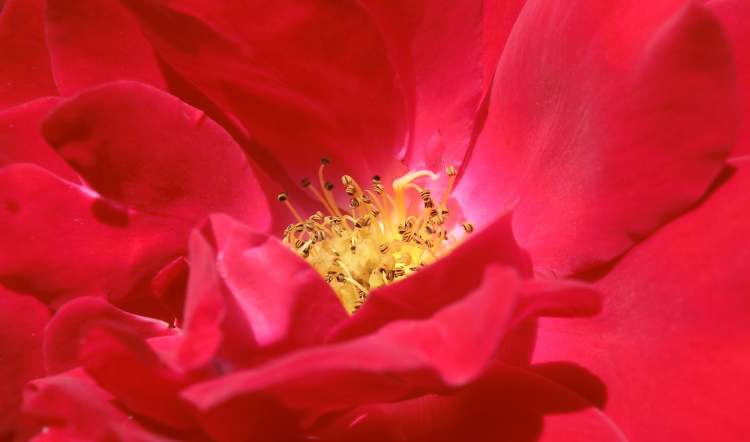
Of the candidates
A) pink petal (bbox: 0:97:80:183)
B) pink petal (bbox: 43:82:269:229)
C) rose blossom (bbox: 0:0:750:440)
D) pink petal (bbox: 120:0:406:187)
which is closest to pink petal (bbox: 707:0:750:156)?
rose blossom (bbox: 0:0:750:440)

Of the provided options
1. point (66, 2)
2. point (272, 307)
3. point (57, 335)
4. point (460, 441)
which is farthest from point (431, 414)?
point (66, 2)

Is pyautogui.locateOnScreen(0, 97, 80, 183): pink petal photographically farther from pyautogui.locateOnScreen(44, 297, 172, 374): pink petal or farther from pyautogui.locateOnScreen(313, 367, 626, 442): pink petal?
pyautogui.locateOnScreen(313, 367, 626, 442): pink petal

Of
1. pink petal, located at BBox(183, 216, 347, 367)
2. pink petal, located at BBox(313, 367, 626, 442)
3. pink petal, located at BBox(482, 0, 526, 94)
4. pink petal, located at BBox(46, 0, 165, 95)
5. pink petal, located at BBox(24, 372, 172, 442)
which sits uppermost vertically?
pink petal, located at BBox(482, 0, 526, 94)

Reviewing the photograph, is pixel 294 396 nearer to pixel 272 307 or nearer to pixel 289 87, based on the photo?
pixel 272 307

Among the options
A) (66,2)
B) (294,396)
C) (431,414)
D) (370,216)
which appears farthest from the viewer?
(370,216)

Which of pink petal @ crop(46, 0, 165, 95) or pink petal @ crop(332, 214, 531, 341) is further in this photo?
pink petal @ crop(46, 0, 165, 95)
